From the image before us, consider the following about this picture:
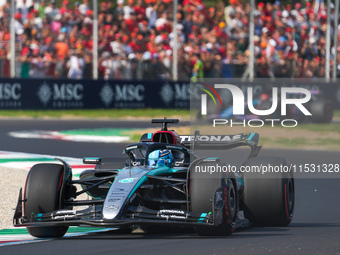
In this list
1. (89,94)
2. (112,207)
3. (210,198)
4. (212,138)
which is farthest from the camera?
(89,94)

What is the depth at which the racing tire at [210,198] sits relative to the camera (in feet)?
22.6

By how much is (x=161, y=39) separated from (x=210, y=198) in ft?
60.6

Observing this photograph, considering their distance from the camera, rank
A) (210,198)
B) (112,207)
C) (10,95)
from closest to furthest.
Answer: (112,207) → (210,198) → (10,95)

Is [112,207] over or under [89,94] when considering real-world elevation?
under

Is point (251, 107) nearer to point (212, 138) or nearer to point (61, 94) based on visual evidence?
point (212, 138)

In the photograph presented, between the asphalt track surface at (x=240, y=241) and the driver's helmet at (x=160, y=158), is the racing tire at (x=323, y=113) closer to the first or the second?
the asphalt track surface at (x=240, y=241)

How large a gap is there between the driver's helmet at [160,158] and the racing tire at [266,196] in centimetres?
75

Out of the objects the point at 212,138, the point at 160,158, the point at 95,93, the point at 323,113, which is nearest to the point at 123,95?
the point at 95,93

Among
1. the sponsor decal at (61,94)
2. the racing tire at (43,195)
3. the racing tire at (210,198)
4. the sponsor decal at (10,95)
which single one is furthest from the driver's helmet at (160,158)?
the sponsor decal at (61,94)

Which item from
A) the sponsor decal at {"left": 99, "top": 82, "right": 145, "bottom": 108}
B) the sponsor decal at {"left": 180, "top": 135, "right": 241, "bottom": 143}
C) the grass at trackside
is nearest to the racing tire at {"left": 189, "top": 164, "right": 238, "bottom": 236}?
the sponsor decal at {"left": 180, "top": 135, "right": 241, "bottom": 143}

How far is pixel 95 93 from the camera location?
24.5 metres

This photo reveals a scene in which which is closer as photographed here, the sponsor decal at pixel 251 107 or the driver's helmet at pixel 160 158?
the driver's helmet at pixel 160 158

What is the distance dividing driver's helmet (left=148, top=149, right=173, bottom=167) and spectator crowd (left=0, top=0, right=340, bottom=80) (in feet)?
51.6

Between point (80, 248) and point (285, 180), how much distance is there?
231 centimetres
